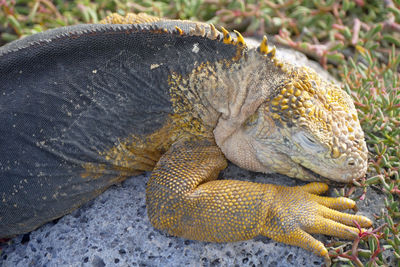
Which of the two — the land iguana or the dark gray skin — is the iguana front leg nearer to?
the land iguana

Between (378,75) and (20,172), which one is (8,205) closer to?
(20,172)

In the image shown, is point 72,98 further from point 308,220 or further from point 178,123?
point 308,220

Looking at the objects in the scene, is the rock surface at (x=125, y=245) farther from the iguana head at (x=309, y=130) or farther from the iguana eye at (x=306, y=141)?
the iguana eye at (x=306, y=141)

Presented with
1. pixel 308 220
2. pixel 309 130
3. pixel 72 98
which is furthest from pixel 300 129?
pixel 72 98

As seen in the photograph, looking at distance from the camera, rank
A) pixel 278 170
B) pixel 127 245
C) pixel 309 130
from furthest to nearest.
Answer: pixel 278 170 < pixel 127 245 < pixel 309 130

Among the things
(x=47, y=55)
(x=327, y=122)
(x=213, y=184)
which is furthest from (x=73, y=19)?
(x=327, y=122)
